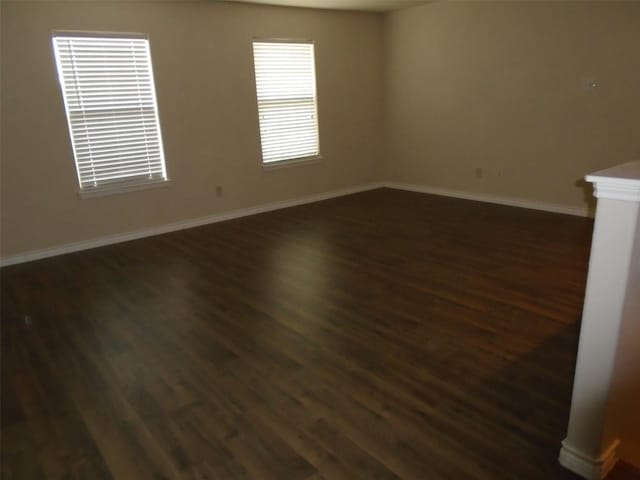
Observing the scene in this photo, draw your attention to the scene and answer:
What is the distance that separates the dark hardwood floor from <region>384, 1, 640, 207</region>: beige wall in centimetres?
110

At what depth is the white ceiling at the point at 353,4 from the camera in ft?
17.5

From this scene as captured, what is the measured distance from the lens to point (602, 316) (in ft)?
5.24

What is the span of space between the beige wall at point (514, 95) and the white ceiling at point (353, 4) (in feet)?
0.90

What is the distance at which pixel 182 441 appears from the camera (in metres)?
1.99

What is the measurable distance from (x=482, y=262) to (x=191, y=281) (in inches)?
94.0

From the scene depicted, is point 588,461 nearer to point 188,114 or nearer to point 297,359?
point 297,359

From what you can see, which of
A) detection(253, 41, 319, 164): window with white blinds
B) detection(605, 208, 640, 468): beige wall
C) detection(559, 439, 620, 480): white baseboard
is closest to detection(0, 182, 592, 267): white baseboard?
detection(253, 41, 319, 164): window with white blinds

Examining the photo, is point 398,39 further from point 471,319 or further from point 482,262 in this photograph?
point 471,319

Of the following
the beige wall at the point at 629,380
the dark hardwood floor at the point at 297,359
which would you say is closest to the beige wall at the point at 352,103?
the dark hardwood floor at the point at 297,359

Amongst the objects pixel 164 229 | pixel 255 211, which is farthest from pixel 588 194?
pixel 164 229

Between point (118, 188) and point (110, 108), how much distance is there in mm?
787

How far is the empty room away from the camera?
74.4 inches

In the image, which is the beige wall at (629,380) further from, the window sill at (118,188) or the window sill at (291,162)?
the window sill at (291,162)

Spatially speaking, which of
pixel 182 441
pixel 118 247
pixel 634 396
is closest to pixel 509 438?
pixel 634 396
